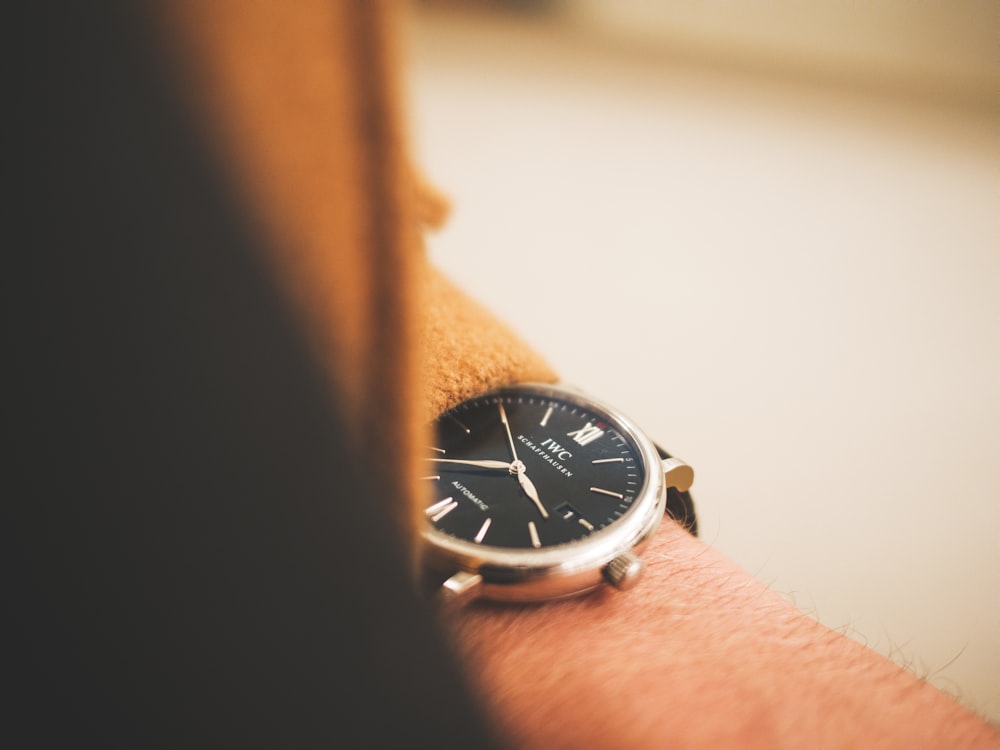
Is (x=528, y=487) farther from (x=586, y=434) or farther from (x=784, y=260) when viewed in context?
(x=784, y=260)

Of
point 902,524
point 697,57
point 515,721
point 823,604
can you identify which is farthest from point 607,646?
point 697,57

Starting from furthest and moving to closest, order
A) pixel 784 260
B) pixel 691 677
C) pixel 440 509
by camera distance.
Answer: pixel 784 260 < pixel 440 509 < pixel 691 677

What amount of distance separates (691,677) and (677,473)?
24 cm

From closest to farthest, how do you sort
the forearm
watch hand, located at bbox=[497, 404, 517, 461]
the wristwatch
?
the forearm
the wristwatch
watch hand, located at bbox=[497, 404, 517, 461]

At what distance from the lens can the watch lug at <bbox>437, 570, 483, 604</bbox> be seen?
1.77 feet

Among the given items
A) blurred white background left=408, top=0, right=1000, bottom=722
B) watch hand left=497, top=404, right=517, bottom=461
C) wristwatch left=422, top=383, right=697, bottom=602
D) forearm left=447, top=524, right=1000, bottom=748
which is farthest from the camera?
blurred white background left=408, top=0, right=1000, bottom=722

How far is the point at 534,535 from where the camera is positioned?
590 millimetres

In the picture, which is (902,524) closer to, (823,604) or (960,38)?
(823,604)

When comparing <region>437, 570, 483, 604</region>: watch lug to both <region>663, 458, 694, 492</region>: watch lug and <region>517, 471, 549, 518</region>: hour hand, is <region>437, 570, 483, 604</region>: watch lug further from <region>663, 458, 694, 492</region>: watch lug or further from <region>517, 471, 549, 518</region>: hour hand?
<region>663, 458, 694, 492</region>: watch lug

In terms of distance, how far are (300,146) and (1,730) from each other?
0.57 ft

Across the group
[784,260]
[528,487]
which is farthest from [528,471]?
[784,260]

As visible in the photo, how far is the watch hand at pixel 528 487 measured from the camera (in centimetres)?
62

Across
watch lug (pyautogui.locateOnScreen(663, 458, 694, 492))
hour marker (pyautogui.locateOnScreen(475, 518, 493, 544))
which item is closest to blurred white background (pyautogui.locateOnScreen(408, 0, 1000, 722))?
watch lug (pyautogui.locateOnScreen(663, 458, 694, 492))

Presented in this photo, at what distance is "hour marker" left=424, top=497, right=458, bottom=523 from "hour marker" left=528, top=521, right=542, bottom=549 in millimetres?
64
